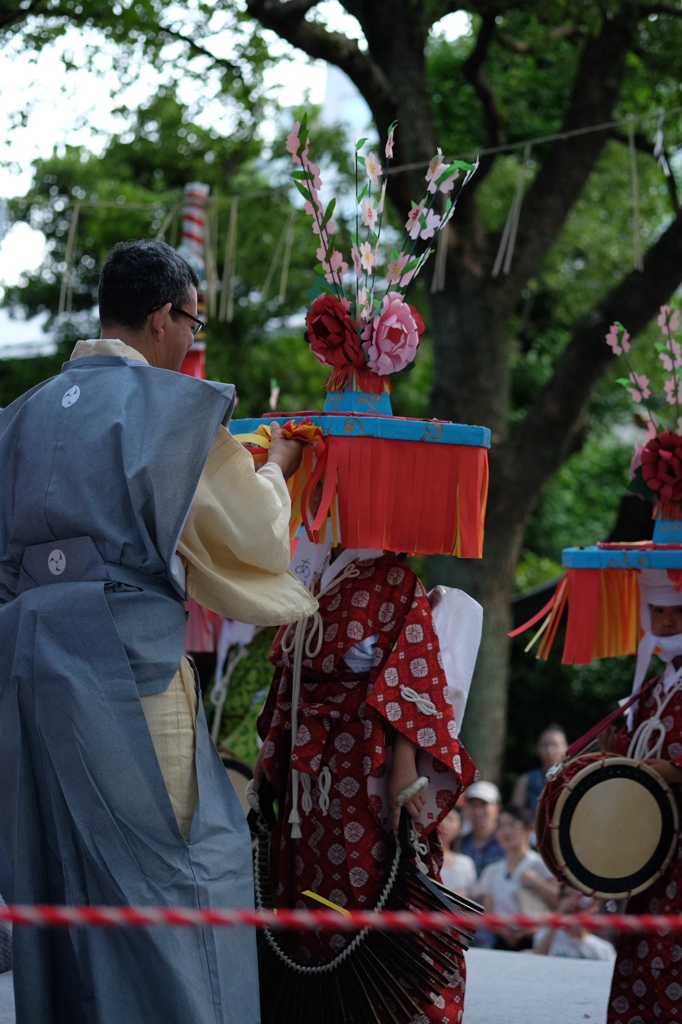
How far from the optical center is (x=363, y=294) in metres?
3.00

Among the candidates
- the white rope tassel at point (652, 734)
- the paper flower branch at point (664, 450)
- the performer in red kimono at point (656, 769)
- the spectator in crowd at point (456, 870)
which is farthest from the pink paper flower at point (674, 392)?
the spectator in crowd at point (456, 870)

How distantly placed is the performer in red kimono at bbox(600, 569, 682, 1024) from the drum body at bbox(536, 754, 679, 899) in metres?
0.04

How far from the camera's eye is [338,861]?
2.82 m

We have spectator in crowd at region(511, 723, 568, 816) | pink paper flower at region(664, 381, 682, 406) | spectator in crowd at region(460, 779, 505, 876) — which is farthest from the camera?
spectator in crowd at region(511, 723, 568, 816)

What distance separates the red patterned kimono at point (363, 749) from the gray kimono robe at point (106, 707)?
58cm

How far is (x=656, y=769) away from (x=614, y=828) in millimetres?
199

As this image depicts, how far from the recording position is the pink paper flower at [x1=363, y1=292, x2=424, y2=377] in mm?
2910

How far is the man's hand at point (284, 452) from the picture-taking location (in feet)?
8.81

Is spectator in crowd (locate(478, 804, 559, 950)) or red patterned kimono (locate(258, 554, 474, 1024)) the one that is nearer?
red patterned kimono (locate(258, 554, 474, 1024))

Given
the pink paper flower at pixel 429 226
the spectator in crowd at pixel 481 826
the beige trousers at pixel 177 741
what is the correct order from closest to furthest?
the beige trousers at pixel 177 741 < the pink paper flower at pixel 429 226 < the spectator in crowd at pixel 481 826

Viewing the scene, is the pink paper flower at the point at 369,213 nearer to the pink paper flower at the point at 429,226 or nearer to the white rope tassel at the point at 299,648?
the pink paper flower at the point at 429,226

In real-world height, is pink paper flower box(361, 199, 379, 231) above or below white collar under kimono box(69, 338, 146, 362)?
above

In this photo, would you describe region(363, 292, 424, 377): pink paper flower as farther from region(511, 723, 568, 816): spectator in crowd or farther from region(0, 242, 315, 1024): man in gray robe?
region(511, 723, 568, 816): spectator in crowd

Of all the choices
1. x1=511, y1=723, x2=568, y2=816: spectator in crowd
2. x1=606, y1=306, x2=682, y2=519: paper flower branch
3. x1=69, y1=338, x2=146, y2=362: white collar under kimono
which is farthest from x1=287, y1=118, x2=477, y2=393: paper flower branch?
x1=511, y1=723, x2=568, y2=816: spectator in crowd
